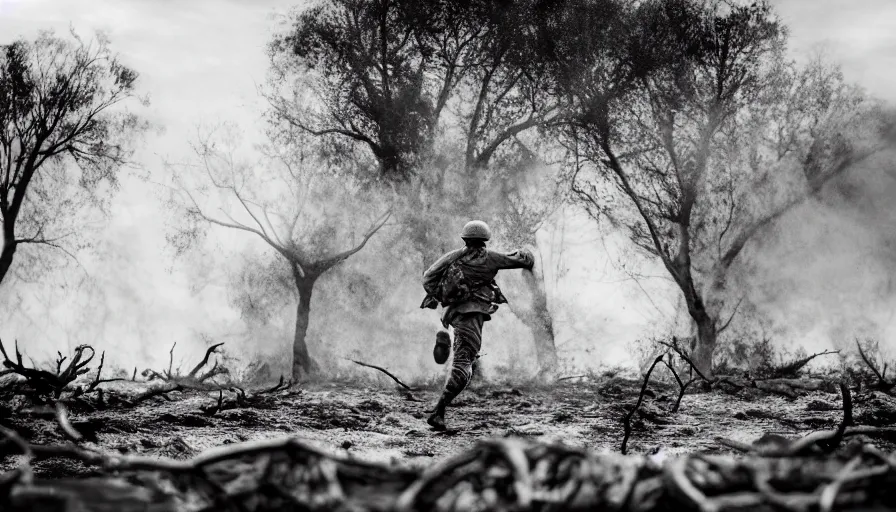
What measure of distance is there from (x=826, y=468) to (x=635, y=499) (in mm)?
335

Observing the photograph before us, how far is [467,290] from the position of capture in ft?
24.3

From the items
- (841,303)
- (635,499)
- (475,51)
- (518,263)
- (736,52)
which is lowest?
(635,499)

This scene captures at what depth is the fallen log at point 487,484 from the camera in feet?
3.34

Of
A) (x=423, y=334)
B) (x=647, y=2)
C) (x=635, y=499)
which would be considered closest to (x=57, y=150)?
(x=423, y=334)

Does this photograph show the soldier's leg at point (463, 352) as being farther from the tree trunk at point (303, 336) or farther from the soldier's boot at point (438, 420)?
the tree trunk at point (303, 336)

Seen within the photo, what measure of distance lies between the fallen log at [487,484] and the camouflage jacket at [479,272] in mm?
6225

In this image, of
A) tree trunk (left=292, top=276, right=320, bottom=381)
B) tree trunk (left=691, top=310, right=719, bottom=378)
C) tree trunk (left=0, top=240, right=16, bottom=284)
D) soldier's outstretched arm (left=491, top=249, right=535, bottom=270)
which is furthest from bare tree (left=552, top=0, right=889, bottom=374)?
tree trunk (left=0, top=240, right=16, bottom=284)

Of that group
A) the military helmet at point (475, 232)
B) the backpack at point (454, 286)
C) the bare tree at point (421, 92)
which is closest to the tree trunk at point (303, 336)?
the bare tree at point (421, 92)

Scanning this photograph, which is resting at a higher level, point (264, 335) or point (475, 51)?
point (475, 51)

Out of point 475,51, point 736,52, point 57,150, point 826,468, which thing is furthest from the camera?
point 475,51

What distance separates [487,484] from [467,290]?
6.32 metres

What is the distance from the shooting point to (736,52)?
1745 centimetres

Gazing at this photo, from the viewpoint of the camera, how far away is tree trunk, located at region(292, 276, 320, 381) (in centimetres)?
1903

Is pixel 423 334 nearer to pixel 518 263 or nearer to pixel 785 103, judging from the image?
pixel 785 103
